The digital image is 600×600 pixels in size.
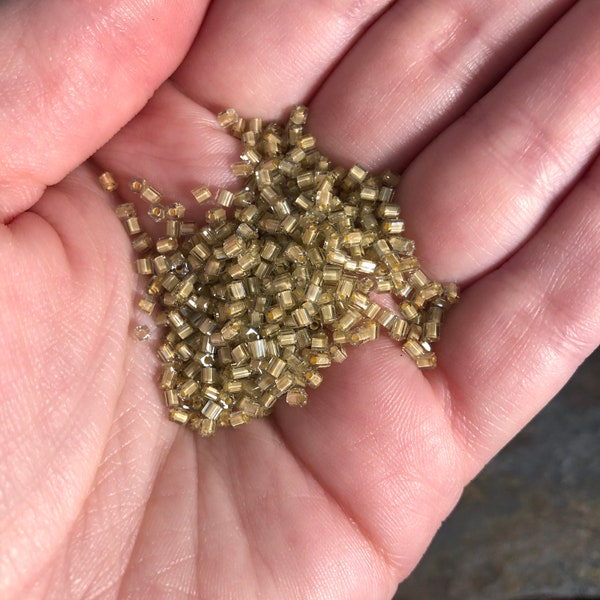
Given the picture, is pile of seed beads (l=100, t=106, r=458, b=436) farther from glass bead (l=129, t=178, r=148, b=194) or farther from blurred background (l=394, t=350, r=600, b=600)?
blurred background (l=394, t=350, r=600, b=600)

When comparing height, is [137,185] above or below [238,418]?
above

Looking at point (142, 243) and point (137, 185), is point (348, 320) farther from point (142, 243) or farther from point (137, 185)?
point (137, 185)

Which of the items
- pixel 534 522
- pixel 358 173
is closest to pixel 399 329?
pixel 358 173

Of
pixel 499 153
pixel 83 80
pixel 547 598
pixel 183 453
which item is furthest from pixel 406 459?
pixel 547 598

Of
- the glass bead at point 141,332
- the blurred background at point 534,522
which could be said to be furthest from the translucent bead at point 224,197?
the blurred background at point 534,522

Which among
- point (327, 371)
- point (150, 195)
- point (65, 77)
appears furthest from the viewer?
point (150, 195)

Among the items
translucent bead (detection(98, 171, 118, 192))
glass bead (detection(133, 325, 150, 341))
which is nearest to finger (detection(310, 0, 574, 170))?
translucent bead (detection(98, 171, 118, 192))

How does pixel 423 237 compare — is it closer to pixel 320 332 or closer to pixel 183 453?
pixel 320 332
